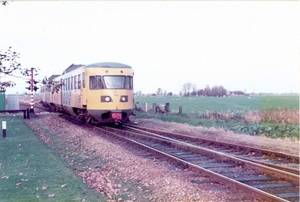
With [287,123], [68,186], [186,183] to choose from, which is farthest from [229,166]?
[287,123]

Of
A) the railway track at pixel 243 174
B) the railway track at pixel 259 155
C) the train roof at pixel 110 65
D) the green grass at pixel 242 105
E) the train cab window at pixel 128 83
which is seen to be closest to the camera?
the railway track at pixel 243 174

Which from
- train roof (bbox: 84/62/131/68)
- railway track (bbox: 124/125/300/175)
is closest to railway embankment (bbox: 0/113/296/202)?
railway track (bbox: 124/125/300/175)

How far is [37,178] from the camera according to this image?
26.3ft

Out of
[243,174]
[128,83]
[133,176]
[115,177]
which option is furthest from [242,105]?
[115,177]

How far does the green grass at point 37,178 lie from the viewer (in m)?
6.70

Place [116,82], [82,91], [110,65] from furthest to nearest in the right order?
[82,91] < [110,65] < [116,82]

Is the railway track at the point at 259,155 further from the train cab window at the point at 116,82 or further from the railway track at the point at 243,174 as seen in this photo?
the train cab window at the point at 116,82

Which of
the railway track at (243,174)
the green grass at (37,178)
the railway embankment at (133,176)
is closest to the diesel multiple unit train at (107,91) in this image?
the railway embankment at (133,176)

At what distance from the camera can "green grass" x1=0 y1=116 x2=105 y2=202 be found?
6.70m

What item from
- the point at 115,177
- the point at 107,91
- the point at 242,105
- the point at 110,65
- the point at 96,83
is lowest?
the point at 115,177

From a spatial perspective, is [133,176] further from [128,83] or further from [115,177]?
[128,83]

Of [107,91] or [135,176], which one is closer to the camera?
[135,176]

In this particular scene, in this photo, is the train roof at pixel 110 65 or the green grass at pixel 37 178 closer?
the green grass at pixel 37 178

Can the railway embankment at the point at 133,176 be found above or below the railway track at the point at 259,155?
below
